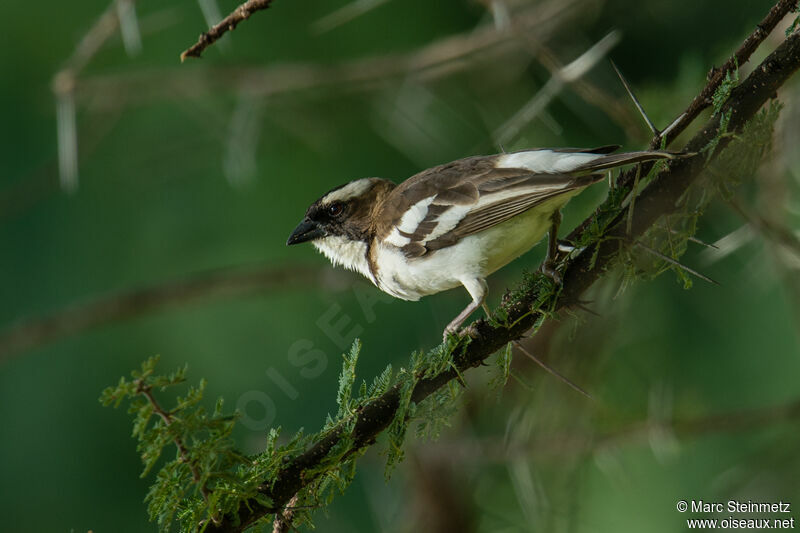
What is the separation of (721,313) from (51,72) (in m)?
5.85

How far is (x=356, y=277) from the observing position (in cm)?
465

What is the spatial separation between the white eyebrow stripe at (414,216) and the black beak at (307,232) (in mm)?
481

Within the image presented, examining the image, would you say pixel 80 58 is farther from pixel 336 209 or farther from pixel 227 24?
pixel 227 24

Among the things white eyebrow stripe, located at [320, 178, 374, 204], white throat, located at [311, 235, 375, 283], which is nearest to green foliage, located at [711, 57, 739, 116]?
white throat, located at [311, 235, 375, 283]

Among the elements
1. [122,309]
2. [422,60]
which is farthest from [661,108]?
[122,309]

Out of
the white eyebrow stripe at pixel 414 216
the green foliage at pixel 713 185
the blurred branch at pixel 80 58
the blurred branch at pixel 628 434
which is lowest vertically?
the blurred branch at pixel 628 434

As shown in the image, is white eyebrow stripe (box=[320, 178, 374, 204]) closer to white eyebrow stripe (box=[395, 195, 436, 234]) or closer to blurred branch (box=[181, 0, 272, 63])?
white eyebrow stripe (box=[395, 195, 436, 234])

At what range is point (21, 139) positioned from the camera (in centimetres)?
729

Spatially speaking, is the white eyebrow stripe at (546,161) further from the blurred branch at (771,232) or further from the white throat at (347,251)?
the white throat at (347,251)

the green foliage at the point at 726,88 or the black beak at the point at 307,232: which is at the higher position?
the black beak at the point at 307,232

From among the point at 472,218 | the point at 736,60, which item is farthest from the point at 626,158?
the point at 472,218

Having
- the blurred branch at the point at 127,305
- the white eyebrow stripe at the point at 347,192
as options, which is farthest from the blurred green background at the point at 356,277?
the white eyebrow stripe at the point at 347,192

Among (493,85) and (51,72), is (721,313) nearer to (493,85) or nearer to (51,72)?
(493,85)

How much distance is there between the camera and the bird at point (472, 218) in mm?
2193
